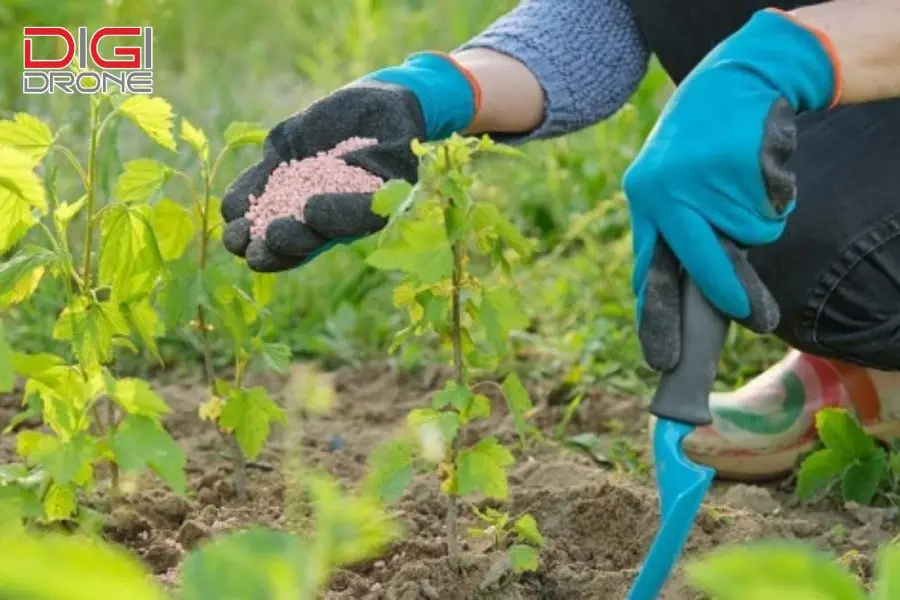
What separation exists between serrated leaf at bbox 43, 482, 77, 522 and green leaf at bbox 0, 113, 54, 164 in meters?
0.37

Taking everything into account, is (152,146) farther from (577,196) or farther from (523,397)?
(523,397)

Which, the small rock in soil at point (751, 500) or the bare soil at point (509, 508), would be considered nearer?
the bare soil at point (509, 508)

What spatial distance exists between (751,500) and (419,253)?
2.63ft

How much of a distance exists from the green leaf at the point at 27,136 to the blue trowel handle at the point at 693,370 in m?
0.71

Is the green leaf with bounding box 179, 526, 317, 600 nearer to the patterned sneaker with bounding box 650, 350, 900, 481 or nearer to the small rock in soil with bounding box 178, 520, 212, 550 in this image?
the small rock in soil with bounding box 178, 520, 212, 550

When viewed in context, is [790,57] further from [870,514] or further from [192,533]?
[192,533]

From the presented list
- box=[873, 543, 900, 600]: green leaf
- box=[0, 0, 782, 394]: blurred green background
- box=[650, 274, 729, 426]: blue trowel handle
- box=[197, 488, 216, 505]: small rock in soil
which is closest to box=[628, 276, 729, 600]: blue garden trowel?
box=[650, 274, 729, 426]: blue trowel handle

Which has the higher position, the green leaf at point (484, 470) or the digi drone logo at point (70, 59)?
the digi drone logo at point (70, 59)

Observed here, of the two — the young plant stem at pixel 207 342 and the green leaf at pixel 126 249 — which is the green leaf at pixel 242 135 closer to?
the young plant stem at pixel 207 342

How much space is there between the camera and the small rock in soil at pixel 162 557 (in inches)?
66.0

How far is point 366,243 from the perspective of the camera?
2.91m

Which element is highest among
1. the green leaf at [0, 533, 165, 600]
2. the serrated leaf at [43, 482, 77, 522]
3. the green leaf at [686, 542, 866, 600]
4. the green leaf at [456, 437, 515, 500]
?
the green leaf at [0, 533, 165, 600]

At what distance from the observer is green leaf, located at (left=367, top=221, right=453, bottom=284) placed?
1.49 m

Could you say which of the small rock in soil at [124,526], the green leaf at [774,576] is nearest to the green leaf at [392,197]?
the small rock in soil at [124,526]
